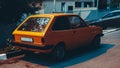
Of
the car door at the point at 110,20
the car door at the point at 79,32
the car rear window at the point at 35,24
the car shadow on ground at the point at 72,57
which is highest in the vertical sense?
the car rear window at the point at 35,24

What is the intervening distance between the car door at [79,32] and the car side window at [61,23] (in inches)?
11.2

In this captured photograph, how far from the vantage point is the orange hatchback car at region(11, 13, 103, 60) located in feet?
27.9

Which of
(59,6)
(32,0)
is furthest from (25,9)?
(59,6)

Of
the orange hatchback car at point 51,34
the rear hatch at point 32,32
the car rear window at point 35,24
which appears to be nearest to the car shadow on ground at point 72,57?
the orange hatchback car at point 51,34

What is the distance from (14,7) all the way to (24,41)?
3829 millimetres

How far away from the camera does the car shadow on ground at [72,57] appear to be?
28.9 ft

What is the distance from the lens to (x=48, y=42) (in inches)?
332

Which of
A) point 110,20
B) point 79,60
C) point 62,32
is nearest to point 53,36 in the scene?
point 62,32

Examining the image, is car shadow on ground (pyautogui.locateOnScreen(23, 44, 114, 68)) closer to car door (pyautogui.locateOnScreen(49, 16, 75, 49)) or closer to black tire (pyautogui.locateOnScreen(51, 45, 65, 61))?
black tire (pyautogui.locateOnScreen(51, 45, 65, 61))

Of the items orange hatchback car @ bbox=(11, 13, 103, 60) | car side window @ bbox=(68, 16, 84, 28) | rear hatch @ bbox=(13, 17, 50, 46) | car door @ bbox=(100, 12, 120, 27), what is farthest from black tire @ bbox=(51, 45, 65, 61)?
car door @ bbox=(100, 12, 120, 27)

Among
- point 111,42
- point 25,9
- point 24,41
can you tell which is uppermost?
point 25,9

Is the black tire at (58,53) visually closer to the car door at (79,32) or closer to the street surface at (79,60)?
the street surface at (79,60)

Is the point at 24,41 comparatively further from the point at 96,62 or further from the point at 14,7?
the point at 14,7

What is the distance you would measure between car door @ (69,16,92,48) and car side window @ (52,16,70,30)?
0.93ft
